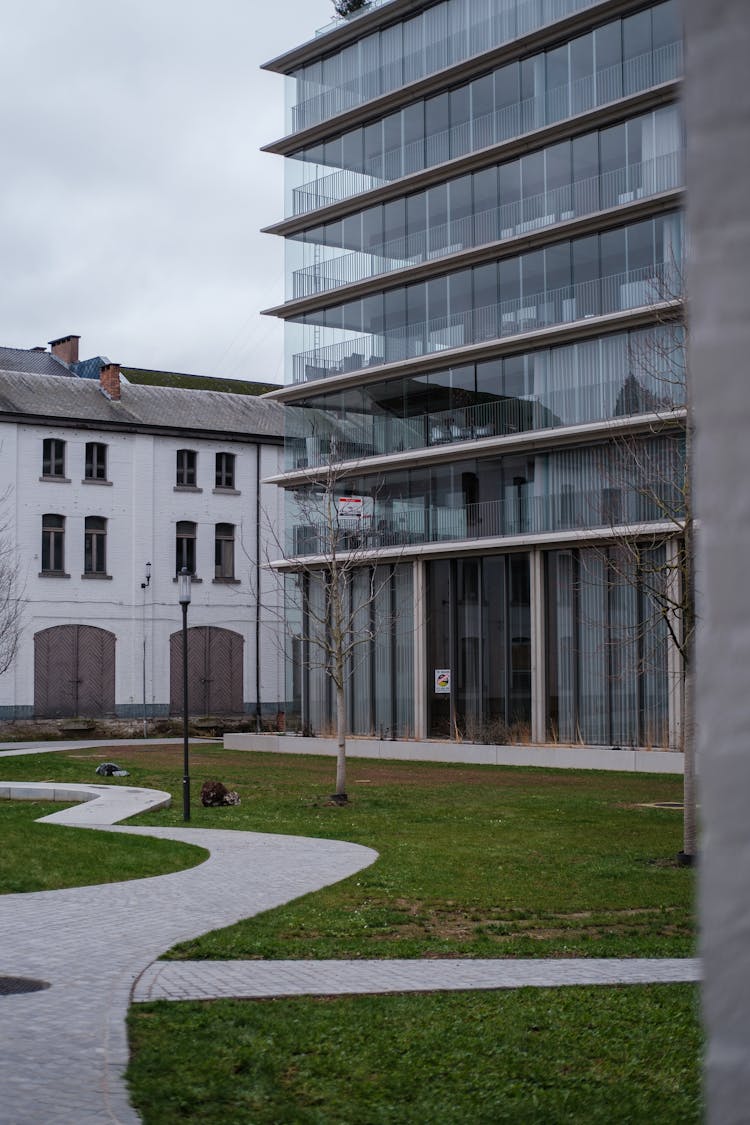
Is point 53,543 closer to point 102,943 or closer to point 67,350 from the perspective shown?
point 67,350

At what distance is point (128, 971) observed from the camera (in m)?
10.4

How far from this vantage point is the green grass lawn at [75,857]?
A: 1571cm

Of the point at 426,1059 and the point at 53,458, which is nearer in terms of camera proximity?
the point at 426,1059

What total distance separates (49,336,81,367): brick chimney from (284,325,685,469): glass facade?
20.6m

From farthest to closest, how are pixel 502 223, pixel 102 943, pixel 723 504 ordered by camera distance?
pixel 502 223 → pixel 102 943 → pixel 723 504

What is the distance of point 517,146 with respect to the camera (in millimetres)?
41781

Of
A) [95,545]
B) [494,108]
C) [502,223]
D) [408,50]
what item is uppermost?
[408,50]

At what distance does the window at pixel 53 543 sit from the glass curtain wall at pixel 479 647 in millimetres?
16336

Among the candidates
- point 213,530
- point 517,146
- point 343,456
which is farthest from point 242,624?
Result: point 517,146

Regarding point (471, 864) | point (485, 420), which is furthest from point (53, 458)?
point (471, 864)

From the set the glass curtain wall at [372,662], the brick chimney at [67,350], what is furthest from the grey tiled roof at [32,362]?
the glass curtain wall at [372,662]

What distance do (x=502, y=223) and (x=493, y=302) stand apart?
2.40 metres

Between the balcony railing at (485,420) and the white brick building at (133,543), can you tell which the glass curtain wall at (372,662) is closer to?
the white brick building at (133,543)

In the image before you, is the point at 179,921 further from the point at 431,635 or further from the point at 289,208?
the point at 289,208
